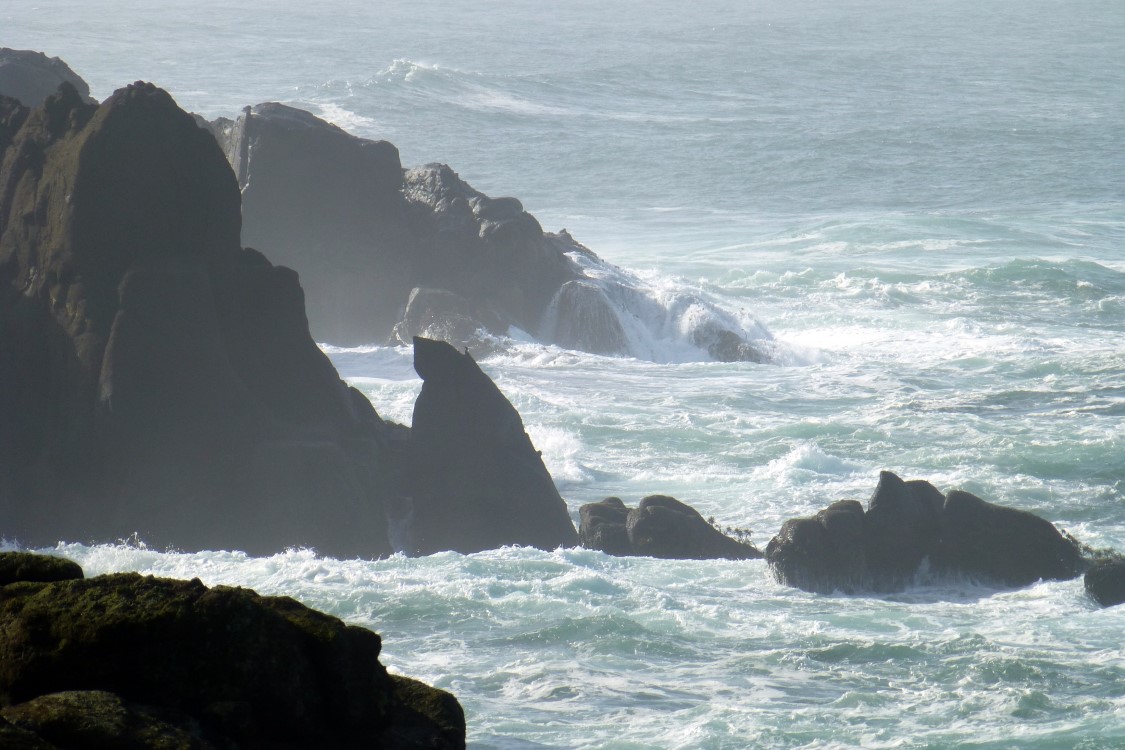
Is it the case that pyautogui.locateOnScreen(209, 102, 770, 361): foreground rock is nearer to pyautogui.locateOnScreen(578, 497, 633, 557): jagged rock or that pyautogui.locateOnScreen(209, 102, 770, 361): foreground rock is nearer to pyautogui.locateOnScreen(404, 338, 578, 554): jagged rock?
pyautogui.locateOnScreen(404, 338, 578, 554): jagged rock

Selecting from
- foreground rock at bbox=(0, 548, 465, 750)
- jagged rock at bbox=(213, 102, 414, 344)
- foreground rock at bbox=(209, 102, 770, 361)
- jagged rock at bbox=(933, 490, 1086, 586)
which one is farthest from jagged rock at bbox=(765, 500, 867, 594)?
jagged rock at bbox=(213, 102, 414, 344)

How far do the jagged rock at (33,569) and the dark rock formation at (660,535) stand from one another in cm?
1206

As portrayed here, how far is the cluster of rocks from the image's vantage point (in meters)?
21.2

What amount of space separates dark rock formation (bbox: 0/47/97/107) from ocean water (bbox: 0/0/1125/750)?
11.5 meters

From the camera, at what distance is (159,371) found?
21.4 m

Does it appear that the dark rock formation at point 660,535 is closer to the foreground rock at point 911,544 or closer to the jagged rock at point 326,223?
the foreground rock at point 911,544

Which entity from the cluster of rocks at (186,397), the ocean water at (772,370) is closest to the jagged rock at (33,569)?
the ocean water at (772,370)

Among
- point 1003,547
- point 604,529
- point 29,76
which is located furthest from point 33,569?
point 29,76

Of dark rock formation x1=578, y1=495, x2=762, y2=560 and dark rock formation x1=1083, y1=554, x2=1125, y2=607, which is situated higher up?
dark rock formation x1=1083, y1=554, x2=1125, y2=607

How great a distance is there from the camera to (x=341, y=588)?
19.0 m

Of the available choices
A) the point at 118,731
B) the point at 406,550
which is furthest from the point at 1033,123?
the point at 118,731

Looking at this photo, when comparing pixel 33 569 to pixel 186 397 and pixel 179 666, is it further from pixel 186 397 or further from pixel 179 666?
pixel 186 397

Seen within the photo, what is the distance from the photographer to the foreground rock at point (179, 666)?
9477 mm

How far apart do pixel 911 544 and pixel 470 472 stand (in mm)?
6219
